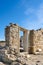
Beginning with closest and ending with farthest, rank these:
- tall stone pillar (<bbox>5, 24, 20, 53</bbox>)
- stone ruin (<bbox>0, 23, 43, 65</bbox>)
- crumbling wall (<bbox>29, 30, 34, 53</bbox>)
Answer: stone ruin (<bbox>0, 23, 43, 65</bbox>), tall stone pillar (<bbox>5, 24, 20, 53</bbox>), crumbling wall (<bbox>29, 30, 34, 53</bbox>)

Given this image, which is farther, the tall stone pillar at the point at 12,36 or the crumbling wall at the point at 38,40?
the crumbling wall at the point at 38,40

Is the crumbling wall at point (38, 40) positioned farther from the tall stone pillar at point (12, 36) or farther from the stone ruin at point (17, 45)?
the tall stone pillar at point (12, 36)

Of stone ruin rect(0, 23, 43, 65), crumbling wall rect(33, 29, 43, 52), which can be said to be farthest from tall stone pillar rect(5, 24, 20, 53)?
crumbling wall rect(33, 29, 43, 52)

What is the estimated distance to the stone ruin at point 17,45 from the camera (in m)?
8.99

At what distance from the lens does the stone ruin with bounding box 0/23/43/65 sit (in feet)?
29.5

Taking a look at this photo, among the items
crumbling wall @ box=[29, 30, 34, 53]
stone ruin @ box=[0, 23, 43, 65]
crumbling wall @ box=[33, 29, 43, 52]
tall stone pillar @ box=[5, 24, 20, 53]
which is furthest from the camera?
crumbling wall @ box=[33, 29, 43, 52]

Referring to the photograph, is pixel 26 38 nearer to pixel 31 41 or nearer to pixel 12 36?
pixel 31 41

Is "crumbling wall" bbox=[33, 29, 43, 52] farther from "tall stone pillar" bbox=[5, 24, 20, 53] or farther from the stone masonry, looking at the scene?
"tall stone pillar" bbox=[5, 24, 20, 53]

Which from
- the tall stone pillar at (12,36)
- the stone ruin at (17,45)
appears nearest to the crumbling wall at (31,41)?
the stone ruin at (17,45)

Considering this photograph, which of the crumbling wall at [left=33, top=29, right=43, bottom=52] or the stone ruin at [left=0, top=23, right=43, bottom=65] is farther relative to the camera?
the crumbling wall at [left=33, top=29, right=43, bottom=52]

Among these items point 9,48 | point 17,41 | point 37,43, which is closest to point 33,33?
point 37,43

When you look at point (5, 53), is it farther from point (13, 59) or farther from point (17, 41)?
point (17, 41)

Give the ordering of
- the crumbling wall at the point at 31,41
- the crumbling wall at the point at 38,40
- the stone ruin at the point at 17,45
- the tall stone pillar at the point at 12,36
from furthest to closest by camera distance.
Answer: the crumbling wall at the point at 38,40 < the crumbling wall at the point at 31,41 < the tall stone pillar at the point at 12,36 < the stone ruin at the point at 17,45

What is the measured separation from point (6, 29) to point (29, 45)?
→ 3907 mm
